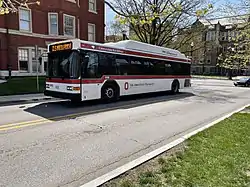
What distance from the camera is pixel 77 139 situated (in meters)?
5.81

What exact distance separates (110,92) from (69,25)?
607 inches

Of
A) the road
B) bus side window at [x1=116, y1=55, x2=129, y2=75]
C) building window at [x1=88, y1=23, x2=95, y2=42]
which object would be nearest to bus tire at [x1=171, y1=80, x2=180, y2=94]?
bus side window at [x1=116, y1=55, x2=129, y2=75]

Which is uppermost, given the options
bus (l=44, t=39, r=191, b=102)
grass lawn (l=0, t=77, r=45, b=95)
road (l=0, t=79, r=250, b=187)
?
bus (l=44, t=39, r=191, b=102)

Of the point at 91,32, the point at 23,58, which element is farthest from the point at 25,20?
the point at 91,32

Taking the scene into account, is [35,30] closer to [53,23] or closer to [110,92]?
[53,23]

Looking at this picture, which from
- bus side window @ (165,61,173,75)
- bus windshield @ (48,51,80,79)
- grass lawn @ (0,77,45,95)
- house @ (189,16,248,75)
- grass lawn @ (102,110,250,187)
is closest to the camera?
grass lawn @ (102,110,250,187)

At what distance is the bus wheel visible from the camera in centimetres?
1156

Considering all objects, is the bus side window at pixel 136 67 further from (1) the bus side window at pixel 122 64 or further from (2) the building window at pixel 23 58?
(2) the building window at pixel 23 58

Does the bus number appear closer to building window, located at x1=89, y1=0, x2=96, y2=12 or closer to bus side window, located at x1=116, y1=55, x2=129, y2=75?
bus side window, located at x1=116, y1=55, x2=129, y2=75

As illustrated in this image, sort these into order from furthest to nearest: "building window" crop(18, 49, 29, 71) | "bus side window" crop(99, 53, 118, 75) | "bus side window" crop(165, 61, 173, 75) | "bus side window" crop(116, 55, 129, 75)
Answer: "building window" crop(18, 49, 29, 71), "bus side window" crop(165, 61, 173, 75), "bus side window" crop(116, 55, 129, 75), "bus side window" crop(99, 53, 118, 75)

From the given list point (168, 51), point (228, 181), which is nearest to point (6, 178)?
point (228, 181)

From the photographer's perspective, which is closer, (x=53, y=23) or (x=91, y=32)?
(x=53, y=23)

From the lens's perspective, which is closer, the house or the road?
the road

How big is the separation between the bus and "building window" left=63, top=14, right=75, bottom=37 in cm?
1257
